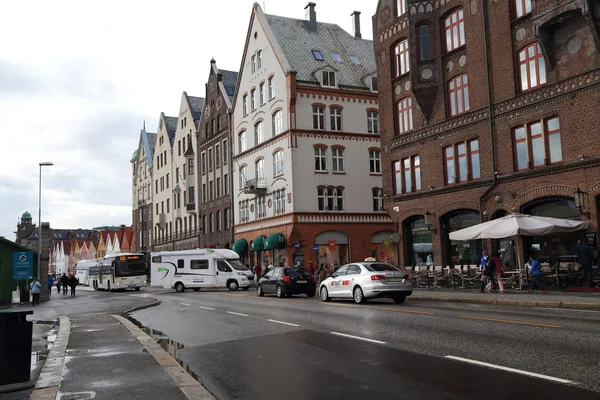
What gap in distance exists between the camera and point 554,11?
79.0ft

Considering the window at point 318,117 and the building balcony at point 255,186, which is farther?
the building balcony at point 255,186

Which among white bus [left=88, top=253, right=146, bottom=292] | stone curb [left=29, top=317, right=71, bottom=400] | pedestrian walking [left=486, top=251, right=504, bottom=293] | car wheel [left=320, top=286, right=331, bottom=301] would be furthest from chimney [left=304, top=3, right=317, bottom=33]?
stone curb [left=29, top=317, right=71, bottom=400]

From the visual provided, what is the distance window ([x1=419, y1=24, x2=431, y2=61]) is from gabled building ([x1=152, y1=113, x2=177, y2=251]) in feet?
160

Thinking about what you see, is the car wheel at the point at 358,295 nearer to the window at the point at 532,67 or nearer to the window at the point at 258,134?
the window at the point at 532,67

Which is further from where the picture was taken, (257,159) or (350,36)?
(350,36)

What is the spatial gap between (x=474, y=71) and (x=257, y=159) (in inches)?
979

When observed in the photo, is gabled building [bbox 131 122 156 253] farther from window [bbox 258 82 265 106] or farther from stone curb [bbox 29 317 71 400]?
stone curb [bbox 29 317 71 400]

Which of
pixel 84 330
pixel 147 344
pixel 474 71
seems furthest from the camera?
pixel 474 71

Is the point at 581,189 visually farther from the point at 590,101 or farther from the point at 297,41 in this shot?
the point at 297,41

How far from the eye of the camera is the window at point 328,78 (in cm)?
4747

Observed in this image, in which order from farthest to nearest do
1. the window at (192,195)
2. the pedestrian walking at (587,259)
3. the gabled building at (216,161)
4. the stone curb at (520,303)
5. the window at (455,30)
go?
the window at (192,195)
the gabled building at (216,161)
the window at (455,30)
the pedestrian walking at (587,259)
the stone curb at (520,303)

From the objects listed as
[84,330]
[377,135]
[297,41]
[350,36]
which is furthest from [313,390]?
[350,36]

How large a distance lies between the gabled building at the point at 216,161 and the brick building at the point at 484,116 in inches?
978

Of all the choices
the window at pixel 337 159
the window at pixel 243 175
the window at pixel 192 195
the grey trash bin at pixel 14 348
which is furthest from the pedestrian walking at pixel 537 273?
the window at pixel 192 195
